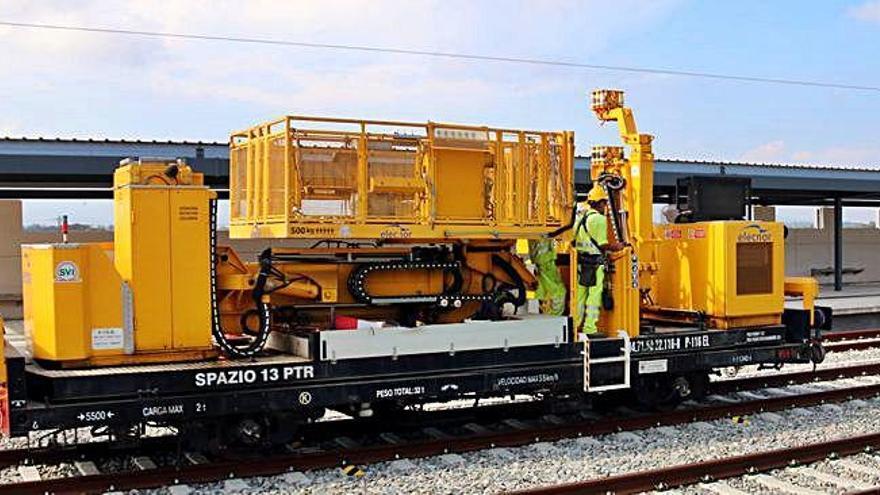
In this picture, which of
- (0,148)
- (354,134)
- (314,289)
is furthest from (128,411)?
(0,148)

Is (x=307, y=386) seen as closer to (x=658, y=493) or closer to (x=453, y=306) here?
(x=453, y=306)

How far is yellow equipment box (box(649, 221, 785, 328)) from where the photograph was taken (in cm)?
1075

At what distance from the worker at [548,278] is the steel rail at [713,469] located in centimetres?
242

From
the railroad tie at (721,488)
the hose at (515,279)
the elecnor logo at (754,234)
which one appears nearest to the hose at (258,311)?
the hose at (515,279)

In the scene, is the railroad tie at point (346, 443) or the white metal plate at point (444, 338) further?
the railroad tie at point (346, 443)

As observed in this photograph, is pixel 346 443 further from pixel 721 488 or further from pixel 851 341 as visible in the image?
pixel 851 341

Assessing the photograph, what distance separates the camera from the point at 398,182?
8617 millimetres

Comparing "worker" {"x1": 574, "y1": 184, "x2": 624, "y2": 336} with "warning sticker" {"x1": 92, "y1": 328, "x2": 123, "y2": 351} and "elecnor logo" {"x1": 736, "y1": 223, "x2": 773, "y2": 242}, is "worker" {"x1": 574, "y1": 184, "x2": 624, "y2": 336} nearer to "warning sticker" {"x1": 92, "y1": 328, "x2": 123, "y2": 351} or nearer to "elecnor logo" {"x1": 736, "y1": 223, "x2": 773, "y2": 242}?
"elecnor logo" {"x1": 736, "y1": 223, "x2": 773, "y2": 242}

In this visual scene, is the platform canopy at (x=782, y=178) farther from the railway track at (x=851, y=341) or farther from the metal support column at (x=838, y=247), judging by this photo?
the railway track at (x=851, y=341)

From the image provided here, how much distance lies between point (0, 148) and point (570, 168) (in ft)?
41.9

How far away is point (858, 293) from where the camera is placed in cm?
2888

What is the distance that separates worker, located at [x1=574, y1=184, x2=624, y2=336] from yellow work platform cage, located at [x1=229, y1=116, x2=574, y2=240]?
0.42 metres

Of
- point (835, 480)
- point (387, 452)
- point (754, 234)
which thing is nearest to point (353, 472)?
point (387, 452)

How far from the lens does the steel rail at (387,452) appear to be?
297 inches
